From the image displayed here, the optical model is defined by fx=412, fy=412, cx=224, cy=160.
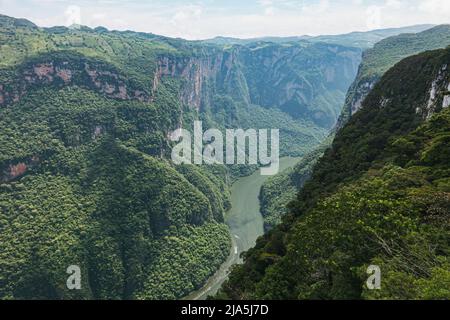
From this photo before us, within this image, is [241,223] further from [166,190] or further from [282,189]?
[166,190]

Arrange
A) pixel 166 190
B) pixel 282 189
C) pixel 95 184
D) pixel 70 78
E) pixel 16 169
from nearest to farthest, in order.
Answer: pixel 16 169 → pixel 95 184 → pixel 166 190 → pixel 70 78 → pixel 282 189

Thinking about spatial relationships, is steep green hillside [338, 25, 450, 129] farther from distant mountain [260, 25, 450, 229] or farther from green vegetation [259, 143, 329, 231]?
green vegetation [259, 143, 329, 231]

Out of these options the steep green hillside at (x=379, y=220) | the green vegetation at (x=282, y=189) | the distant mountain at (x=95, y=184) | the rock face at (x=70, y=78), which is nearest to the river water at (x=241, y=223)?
the distant mountain at (x=95, y=184)
